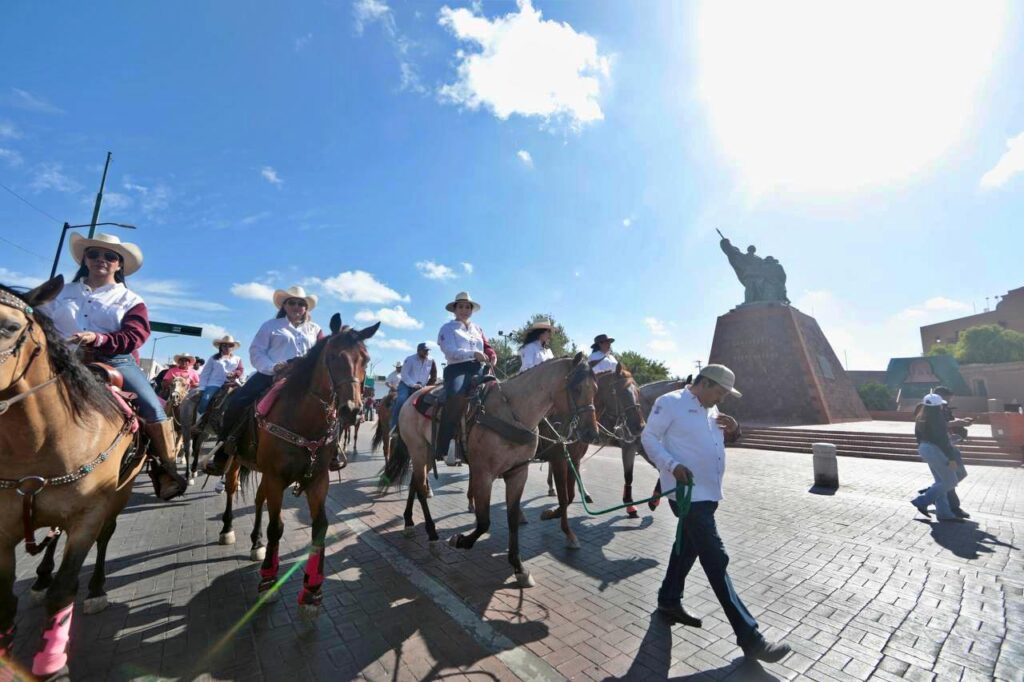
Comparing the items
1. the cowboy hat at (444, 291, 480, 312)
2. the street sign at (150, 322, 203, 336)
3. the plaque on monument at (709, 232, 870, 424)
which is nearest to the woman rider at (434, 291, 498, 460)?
the cowboy hat at (444, 291, 480, 312)

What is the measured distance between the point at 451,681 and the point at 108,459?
2.83 meters

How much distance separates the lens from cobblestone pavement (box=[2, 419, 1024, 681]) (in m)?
3.14

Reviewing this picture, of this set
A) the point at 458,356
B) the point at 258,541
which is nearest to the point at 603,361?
the point at 458,356

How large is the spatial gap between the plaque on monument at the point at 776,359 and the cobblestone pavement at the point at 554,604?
52.1 ft

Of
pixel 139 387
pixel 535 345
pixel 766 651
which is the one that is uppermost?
pixel 535 345

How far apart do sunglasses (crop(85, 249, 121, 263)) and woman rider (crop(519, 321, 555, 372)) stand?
201 inches

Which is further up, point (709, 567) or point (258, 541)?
point (709, 567)

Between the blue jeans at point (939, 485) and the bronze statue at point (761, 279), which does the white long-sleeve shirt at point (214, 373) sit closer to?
the blue jeans at point (939, 485)

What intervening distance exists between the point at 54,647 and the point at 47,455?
3.75ft

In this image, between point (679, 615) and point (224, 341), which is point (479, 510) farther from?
point (224, 341)

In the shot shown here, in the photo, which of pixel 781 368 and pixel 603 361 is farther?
pixel 781 368

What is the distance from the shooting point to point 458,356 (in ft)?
19.5

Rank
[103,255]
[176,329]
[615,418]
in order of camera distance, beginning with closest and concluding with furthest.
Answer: [103,255] → [615,418] → [176,329]

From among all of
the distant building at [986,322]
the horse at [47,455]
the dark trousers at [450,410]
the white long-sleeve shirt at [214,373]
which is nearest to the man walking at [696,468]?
the dark trousers at [450,410]
